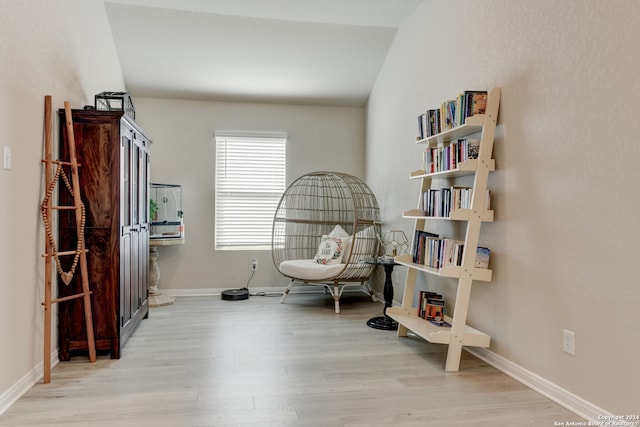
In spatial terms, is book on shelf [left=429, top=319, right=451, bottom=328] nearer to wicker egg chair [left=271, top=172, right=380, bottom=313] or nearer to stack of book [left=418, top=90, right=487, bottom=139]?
stack of book [left=418, top=90, right=487, bottom=139]

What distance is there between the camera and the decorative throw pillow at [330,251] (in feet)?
15.9

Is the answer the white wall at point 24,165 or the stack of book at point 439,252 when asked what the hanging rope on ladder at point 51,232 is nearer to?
the white wall at point 24,165

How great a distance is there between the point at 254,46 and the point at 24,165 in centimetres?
274

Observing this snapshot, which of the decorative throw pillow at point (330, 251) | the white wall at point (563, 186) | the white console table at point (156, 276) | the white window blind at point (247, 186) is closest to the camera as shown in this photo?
the white wall at point (563, 186)

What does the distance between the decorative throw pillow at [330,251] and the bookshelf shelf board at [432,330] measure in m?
1.35

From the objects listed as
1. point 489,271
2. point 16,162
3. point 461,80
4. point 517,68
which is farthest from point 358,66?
point 16,162

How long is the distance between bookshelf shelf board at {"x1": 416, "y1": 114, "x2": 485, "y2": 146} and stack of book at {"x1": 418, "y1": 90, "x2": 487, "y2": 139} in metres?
0.04

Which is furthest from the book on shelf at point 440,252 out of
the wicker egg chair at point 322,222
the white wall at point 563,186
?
the wicker egg chair at point 322,222

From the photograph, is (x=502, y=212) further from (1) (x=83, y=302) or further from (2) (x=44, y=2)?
(2) (x=44, y=2)

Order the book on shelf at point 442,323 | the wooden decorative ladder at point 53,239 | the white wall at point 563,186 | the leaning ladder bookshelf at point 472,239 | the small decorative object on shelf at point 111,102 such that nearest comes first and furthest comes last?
the white wall at point 563,186 < the wooden decorative ladder at point 53,239 < the leaning ladder bookshelf at point 472,239 < the book on shelf at point 442,323 < the small decorative object on shelf at point 111,102

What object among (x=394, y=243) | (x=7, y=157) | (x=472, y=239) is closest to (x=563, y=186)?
(x=472, y=239)

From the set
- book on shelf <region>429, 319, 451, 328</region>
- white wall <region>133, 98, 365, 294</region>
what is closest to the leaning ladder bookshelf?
book on shelf <region>429, 319, 451, 328</region>

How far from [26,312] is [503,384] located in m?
2.77

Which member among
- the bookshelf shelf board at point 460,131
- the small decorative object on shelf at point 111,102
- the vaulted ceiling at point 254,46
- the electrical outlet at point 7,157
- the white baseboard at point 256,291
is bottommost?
the white baseboard at point 256,291
